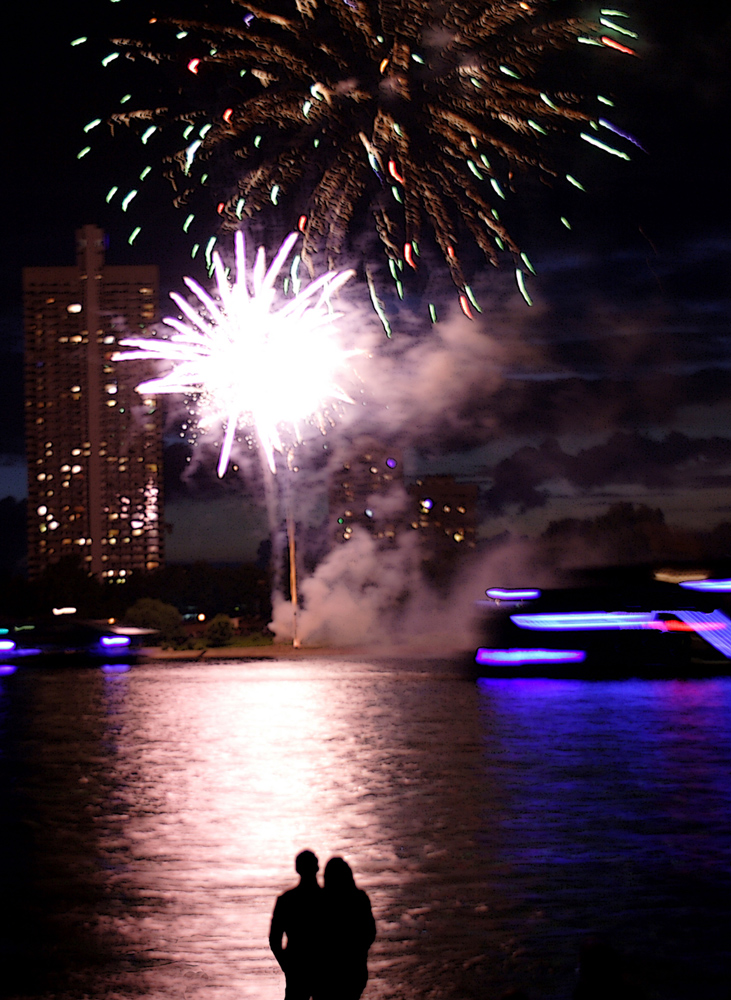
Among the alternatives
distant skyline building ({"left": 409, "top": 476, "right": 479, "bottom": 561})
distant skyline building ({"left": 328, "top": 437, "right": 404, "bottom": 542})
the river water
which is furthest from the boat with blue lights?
the river water

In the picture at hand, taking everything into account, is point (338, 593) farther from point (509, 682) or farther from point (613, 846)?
point (613, 846)

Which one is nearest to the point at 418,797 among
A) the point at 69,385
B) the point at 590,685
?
the point at 590,685

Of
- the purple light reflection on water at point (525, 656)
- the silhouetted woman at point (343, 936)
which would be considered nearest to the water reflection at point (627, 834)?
the silhouetted woman at point (343, 936)

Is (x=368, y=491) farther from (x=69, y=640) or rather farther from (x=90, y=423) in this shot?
(x=90, y=423)

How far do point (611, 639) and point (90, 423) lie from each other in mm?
108668

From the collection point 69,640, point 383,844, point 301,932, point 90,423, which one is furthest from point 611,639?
point 90,423

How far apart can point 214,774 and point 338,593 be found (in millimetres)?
46367

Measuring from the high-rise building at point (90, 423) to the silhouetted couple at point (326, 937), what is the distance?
102m

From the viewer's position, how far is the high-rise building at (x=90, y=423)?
12100 centimetres

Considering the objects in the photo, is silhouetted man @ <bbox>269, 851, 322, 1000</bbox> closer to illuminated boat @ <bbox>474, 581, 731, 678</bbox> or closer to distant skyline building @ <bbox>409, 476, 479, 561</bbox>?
illuminated boat @ <bbox>474, 581, 731, 678</bbox>

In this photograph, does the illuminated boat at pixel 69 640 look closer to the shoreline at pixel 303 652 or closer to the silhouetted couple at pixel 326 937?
the shoreline at pixel 303 652

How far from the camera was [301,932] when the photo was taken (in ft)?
18.5

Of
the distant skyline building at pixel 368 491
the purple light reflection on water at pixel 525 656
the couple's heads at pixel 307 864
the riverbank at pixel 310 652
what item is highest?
the distant skyline building at pixel 368 491

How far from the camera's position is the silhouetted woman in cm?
551
